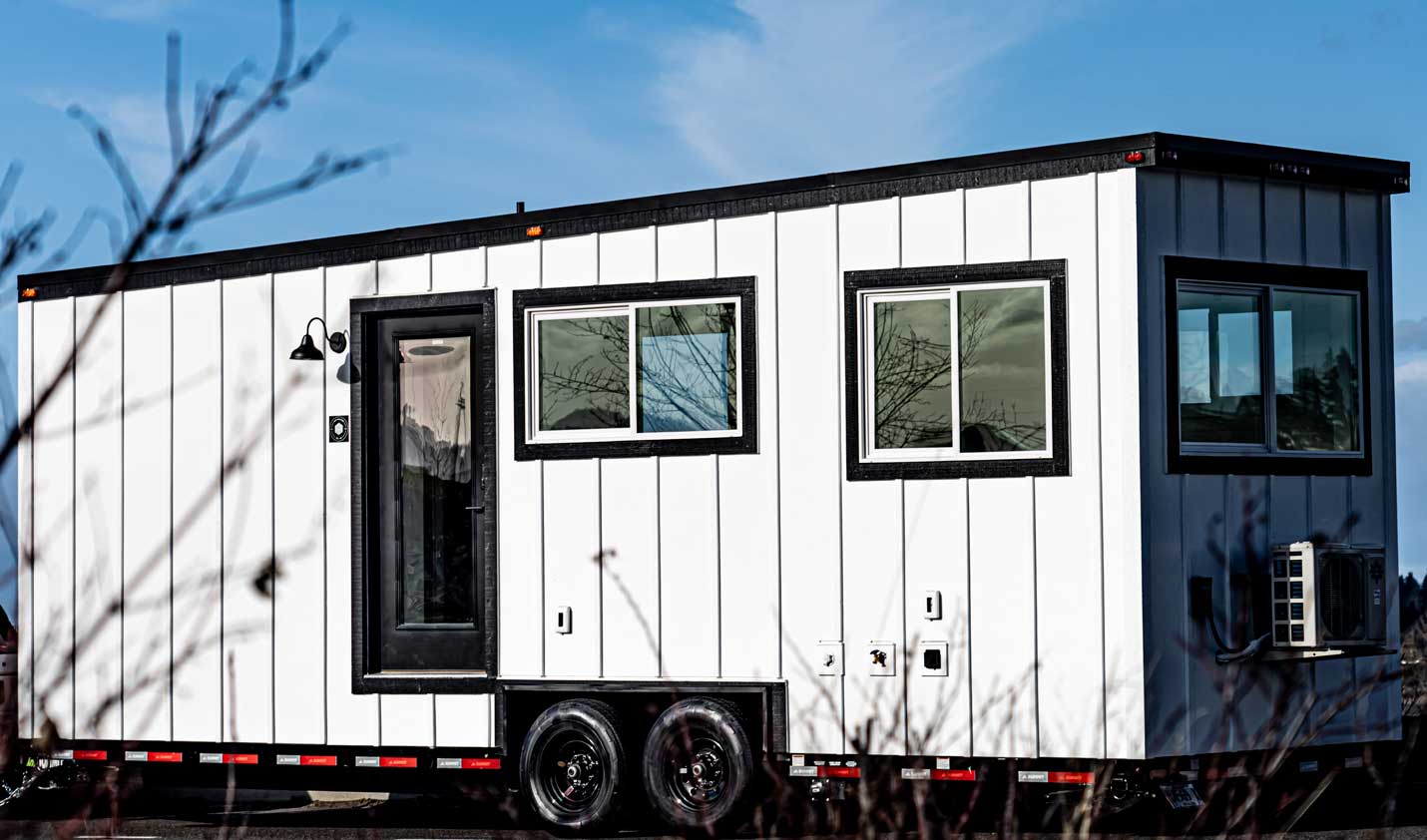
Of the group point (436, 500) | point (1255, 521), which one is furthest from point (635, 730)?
point (1255, 521)

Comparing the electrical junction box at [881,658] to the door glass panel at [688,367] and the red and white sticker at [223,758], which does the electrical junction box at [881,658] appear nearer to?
the door glass panel at [688,367]

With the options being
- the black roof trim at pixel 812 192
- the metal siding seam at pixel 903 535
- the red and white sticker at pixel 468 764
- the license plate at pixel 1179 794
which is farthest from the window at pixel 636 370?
the license plate at pixel 1179 794

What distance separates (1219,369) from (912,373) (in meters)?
1.57

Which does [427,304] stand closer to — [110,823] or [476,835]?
[476,835]

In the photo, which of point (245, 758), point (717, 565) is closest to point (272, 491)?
point (245, 758)

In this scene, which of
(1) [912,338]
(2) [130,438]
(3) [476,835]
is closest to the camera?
(1) [912,338]

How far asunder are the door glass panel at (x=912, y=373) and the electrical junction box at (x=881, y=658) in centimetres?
103

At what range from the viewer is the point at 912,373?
29.0 ft

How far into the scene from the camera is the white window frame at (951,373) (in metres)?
8.52

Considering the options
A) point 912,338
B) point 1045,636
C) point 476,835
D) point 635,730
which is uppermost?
point 912,338

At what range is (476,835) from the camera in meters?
9.55

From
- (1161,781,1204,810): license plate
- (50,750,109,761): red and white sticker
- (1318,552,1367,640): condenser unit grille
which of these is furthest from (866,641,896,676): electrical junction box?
(50,750,109,761): red and white sticker

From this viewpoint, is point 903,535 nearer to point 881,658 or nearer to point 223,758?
point 881,658

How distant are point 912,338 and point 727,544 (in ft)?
4.86
